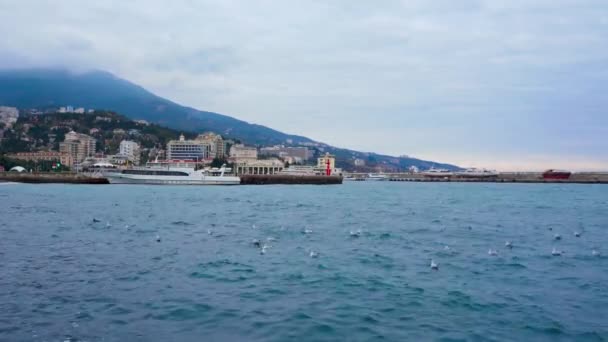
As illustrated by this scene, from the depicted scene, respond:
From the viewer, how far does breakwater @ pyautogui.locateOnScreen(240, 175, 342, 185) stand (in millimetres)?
90369

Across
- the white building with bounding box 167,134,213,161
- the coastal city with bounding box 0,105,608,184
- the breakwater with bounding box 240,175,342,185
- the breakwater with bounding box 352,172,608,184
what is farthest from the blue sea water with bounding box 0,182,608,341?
the white building with bounding box 167,134,213,161

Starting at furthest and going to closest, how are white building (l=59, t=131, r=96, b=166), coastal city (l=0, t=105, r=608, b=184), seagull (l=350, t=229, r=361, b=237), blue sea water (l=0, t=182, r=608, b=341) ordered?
white building (l=59, t=131, r=96, b=166), coastal city (l=0, t=105, r=608, b=184), seagull (l=350, t=229, r=361, b=237), blue sea water (l=0, t=182, r=608, b=341)

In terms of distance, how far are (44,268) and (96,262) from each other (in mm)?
1192

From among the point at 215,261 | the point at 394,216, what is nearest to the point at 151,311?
the point at 215,261

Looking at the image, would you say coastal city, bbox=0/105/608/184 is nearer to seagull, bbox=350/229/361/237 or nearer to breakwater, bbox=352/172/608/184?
breakwater, bbox=352/172/608/184

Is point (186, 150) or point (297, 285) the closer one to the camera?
point (297, 285)

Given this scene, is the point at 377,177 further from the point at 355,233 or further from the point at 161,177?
the point at 355,233

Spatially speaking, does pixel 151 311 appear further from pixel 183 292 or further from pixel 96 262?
pixel 96 262

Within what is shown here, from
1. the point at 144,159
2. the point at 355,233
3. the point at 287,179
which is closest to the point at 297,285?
the point at 355,233

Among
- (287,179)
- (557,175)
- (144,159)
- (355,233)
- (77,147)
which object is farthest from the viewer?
(144,159)

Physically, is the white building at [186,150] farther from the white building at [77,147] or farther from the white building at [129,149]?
the white building at [77,147]

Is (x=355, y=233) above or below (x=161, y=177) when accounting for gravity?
below

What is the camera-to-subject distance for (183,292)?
987 centimetres

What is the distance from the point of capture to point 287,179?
9569cm
